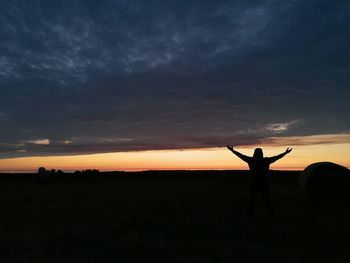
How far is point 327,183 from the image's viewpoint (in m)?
12.8

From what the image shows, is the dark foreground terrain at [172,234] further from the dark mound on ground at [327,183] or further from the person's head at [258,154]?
the person's head at [258,154]

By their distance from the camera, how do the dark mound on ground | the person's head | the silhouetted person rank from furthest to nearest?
the dark mound on ground → the person's head → the silhouetted person

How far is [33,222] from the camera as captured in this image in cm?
1048

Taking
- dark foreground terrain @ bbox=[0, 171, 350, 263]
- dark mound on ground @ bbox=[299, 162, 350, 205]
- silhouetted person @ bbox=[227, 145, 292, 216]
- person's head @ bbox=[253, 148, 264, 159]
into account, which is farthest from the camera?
dark mound on ground @ bbox=[299, 162, 350, 205]

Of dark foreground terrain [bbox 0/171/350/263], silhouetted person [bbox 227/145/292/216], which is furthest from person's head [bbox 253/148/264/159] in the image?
dark foreground terrain [bbox 0/171/350/263]

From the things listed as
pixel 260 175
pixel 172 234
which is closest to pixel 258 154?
pixel 260 175

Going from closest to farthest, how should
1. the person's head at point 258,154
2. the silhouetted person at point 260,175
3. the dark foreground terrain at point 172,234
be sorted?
the dark foreground terrain at point 172,234 → the silhouetted person at point 260,175 → the person's head at point 258,154

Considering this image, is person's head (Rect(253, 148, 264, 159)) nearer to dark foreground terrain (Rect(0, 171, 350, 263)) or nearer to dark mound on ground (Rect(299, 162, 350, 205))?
dark foreground terrain (Rect(0, 171, 350, 263))

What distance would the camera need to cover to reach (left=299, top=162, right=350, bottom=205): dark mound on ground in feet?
41.4

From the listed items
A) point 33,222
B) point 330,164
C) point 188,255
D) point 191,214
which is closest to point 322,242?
point 188,255

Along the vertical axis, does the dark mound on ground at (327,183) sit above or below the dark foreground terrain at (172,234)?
above

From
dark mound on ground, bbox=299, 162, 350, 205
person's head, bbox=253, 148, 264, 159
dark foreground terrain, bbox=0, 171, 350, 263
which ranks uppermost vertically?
person's head, bbox=253, 148, 264, 159

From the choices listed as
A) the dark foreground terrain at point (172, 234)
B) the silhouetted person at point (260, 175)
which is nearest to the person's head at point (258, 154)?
the silhouetted person at point (260, 175)

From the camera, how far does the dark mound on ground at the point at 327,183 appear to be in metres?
12.6
